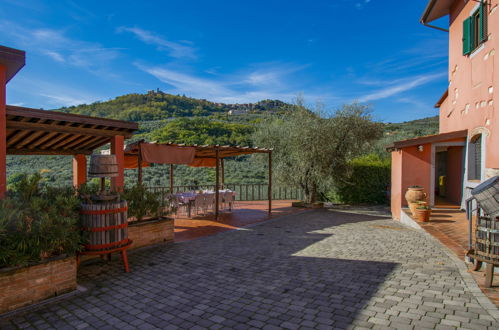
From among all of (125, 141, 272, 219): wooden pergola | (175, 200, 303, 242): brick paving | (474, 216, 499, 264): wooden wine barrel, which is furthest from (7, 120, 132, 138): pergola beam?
(474, 216, 499, 264): wooden wine barrel

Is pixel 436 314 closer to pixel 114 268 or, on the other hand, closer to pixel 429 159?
pixel 114 268

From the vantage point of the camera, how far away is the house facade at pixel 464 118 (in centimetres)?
795

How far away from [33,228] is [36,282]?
66 cm

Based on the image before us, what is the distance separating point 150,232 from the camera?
6391 millimetres

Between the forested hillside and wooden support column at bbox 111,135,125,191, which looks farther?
the forested hillside

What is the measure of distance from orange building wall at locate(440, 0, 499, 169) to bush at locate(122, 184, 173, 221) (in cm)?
847

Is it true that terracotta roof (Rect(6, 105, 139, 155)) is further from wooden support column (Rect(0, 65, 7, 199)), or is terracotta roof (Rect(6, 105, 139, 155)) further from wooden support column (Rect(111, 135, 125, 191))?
wooden support column (Rect(0, 65, 7, 199))

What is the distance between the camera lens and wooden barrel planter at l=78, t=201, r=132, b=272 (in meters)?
4.50

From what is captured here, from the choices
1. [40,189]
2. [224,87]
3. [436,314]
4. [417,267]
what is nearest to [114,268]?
[40,189]

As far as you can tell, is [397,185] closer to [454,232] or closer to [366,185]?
[454,232]

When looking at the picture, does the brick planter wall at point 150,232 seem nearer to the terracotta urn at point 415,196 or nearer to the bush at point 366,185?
the terracotta urn at point 415,196

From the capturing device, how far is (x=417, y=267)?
5.15 metres

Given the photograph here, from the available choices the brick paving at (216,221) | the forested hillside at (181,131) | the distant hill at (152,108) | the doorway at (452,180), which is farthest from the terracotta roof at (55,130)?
the distant hill at (152,108)

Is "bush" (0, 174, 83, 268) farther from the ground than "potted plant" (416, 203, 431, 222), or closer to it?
farther from the ground
